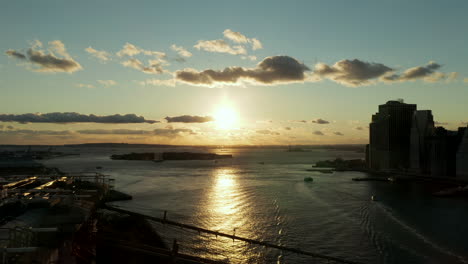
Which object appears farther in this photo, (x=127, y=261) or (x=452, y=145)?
(x=452, y=145)

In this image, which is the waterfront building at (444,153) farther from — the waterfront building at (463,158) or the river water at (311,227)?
the river water at (311,227)

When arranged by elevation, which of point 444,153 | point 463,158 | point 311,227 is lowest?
point 311,227

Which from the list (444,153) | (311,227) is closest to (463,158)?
(444,153)

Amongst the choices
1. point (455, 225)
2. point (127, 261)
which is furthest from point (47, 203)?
point (455, 225)

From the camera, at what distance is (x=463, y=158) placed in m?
159

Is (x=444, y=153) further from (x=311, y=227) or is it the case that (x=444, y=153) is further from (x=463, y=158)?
(x=311, y=227)

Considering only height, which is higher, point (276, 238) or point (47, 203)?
point (47, 203)

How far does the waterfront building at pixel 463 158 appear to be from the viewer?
157 meters

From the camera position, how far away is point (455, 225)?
54500 millimetres

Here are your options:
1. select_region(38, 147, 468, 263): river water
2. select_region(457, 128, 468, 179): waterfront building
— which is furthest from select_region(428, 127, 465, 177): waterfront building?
select_region(38, 147, 468, 263): river water

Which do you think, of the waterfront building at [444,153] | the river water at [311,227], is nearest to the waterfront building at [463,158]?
the waterfront building at [444,153]

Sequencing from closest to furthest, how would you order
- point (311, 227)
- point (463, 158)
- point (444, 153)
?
1. point (311, 227)
2. point (463, 158)
3. point (444, 153)

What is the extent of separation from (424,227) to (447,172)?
14367cm

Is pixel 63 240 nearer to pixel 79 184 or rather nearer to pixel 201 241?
pixel 201 241
